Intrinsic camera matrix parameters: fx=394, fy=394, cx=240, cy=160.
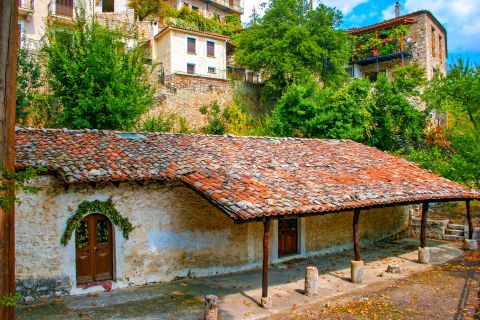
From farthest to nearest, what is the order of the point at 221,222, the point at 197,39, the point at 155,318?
the point at 197,39, the point at 221,222, the point at 155,318

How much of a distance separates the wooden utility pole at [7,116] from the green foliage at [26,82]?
51.7 feet

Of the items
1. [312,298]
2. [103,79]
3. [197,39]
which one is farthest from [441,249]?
[197,39]

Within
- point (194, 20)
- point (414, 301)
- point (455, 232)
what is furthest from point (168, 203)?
point (194, 20)

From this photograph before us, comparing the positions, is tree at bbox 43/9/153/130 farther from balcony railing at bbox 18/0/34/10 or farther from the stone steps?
the stone steps

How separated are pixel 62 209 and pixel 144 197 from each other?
2.04m

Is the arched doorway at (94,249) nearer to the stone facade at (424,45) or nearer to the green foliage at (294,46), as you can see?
the green foliage at (294,46)

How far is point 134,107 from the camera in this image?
778 inches

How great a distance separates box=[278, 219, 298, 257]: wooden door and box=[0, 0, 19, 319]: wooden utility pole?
30.5 ft

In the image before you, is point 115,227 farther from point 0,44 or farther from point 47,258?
point 0,44

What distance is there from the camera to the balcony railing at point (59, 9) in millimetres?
29781

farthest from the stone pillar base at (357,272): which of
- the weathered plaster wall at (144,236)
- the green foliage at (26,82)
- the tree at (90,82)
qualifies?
the green foliage at (26,82)

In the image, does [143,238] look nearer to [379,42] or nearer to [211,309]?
[211,309]

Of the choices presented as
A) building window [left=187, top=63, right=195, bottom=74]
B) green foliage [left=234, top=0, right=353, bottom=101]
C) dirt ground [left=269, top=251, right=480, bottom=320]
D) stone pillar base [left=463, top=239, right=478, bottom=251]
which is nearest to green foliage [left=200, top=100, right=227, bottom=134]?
green foliage [left=234, top=0, right=353, bottom=101]

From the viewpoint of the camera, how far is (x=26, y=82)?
69.5 ft
